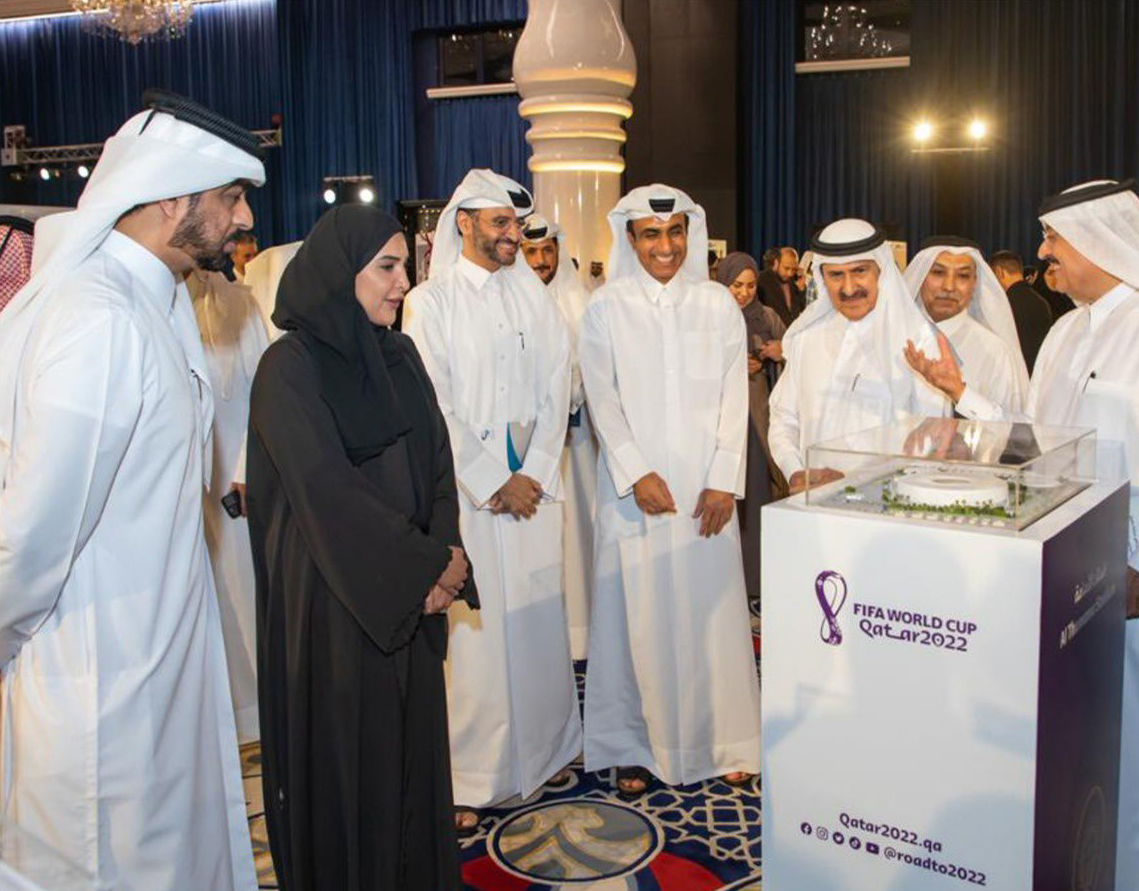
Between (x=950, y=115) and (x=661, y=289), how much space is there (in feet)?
28.3

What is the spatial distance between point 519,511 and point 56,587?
162cm

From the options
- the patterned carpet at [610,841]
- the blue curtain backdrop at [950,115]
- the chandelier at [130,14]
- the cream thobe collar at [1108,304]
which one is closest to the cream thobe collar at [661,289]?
the cream thobe collar at [1108,304]

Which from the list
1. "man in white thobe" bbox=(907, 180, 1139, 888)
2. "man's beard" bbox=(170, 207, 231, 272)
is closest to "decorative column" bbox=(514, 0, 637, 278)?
"man in white thobe" bbox=(907, 180, 1139, 888)

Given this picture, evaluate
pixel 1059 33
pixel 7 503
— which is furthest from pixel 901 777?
pixel 1059 33

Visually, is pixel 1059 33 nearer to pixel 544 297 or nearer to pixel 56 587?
pixel 544 297

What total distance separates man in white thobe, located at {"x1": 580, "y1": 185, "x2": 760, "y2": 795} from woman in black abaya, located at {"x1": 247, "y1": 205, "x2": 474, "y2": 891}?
111 centimetres

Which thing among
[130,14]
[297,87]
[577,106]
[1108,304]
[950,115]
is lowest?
[1108,304]

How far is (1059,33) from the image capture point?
34.4ft

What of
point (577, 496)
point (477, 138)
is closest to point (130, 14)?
point (477, 138)

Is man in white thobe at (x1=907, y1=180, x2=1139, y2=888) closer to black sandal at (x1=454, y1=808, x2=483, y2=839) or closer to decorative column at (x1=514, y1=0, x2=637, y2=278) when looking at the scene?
black sandal at (x1=454, y1=808, x2=483, y2=839)

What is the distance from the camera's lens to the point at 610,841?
2.95 m

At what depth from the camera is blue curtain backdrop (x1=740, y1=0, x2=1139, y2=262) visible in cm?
1038

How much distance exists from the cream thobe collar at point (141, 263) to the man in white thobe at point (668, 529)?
1612mm

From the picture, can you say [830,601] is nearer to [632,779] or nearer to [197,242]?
[197,242]
